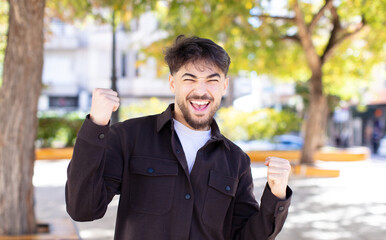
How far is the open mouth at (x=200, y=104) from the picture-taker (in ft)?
7.83

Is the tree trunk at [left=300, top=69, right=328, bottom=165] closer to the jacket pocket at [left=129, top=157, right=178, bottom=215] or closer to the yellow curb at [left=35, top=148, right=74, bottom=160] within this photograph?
the yellow curb at [left=35, top=148, right=74, bottom=160]

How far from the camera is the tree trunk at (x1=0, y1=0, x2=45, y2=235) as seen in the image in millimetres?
A: 6387

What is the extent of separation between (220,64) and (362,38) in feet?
53.1

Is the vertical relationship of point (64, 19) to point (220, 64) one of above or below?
above

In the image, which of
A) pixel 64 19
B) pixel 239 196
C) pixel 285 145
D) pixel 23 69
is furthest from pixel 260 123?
pixel 239 196

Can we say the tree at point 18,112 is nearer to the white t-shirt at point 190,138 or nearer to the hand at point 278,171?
the white t-shirt at point 190,138

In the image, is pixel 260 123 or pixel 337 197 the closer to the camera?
pixel 337 197

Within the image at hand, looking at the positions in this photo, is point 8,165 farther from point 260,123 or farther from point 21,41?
point 260,123

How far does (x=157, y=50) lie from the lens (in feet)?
50.4

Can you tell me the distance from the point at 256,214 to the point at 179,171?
1.45 ft

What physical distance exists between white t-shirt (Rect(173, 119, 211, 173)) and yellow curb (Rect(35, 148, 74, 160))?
18261mm

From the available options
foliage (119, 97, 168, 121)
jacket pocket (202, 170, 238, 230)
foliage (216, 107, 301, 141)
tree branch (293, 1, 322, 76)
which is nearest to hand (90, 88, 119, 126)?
jacket pocket (202, 170, 238, 230)

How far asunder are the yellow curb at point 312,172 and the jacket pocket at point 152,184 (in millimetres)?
13416

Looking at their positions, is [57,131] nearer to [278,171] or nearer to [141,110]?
[141,110]
